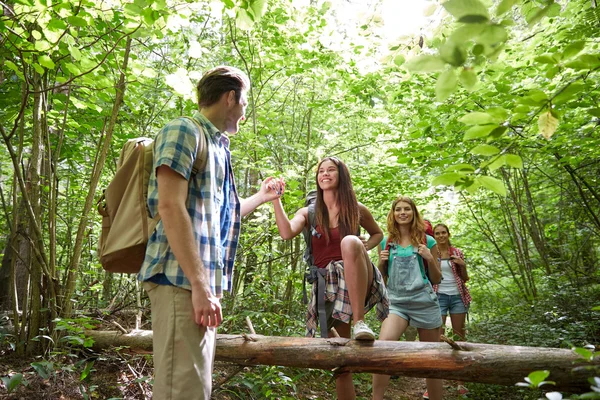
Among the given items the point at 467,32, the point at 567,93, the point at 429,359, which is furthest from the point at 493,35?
the point at 429,359

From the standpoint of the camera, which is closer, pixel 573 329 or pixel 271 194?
pixel 271 194

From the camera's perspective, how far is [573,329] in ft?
20.4

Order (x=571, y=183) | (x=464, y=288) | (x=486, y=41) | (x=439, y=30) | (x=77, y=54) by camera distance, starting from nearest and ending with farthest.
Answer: (x=486, y=41) → (x=439, y=30) → (x=77, y=54) → (x=464, y=288) → (x=571, y=183)

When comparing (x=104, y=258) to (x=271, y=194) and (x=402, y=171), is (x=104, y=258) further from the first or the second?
(x=402, y=171)

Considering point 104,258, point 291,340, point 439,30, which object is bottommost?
point 291,340

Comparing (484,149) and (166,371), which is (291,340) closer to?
(166,371)

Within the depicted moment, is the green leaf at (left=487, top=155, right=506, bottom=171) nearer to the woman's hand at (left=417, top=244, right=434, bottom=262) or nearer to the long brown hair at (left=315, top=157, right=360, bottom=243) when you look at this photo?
the long brown hair at (left=315, top=157, right=360, bottom=243)

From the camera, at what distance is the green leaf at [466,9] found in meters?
0.96

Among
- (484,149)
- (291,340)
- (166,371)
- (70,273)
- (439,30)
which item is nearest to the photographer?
(484,149)

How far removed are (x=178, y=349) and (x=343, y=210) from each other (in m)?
1.96

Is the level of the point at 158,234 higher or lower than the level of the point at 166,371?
higher

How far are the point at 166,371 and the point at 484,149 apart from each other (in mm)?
1554

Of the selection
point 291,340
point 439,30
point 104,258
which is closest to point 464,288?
point 291,340

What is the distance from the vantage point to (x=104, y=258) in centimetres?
201
